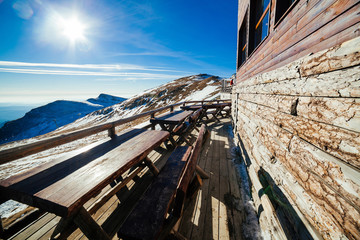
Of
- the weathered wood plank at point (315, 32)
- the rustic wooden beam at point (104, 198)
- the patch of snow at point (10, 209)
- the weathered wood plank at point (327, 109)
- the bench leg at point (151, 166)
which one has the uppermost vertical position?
the weathered wood plank at point (315, 32)

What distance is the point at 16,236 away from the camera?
6.43 ft

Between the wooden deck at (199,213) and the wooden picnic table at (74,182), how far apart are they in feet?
1.93

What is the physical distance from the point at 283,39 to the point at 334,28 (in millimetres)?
962

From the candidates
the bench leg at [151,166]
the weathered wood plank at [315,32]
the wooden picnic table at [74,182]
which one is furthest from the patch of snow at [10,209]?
the weathered wood plank at [315,32]

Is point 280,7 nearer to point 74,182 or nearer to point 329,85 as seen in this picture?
point 329,85

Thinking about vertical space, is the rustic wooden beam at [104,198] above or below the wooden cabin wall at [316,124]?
below

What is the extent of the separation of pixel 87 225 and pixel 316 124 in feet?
7.97

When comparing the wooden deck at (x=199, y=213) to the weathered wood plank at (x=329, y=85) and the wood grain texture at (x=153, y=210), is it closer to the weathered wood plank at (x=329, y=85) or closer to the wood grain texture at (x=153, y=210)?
the wood grain texture at (x=153, y=210)

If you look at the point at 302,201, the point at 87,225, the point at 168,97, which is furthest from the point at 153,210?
the point at 168,97

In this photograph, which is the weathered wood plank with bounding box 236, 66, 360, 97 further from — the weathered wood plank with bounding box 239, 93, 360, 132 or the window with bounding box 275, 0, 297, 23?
the window with bounding box 275, 0, 297, 23

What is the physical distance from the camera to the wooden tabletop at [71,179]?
1240mm

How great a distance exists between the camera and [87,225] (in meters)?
1.49

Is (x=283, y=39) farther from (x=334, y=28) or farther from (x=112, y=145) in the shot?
(x=112, y=145)

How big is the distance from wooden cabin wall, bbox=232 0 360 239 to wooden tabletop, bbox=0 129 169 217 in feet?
6.14
